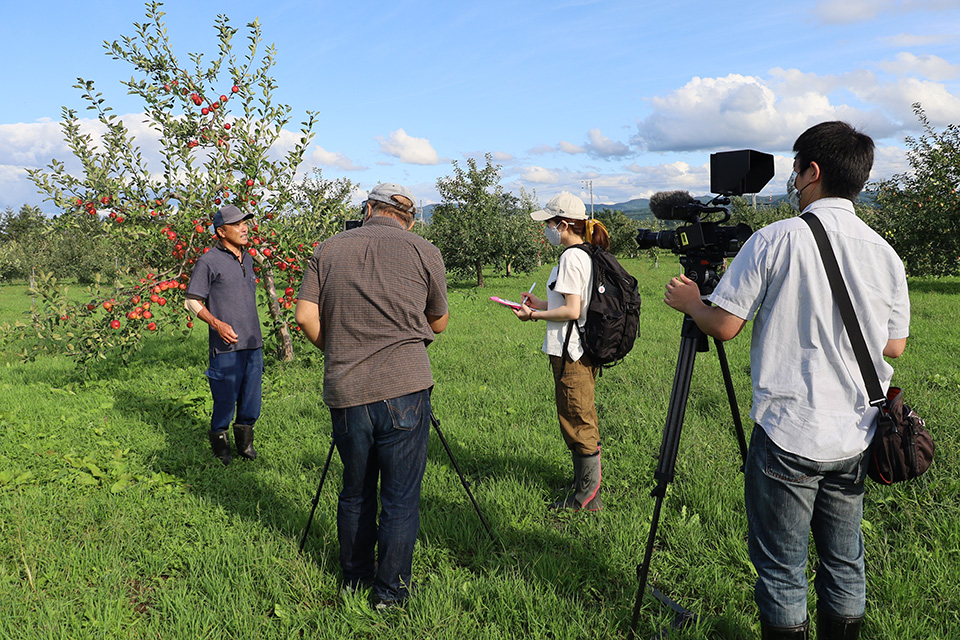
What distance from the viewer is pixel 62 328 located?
6832 millimetres

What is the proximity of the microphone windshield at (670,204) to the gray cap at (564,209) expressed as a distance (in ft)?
3.29

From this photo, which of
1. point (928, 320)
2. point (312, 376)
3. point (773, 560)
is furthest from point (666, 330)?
point (773, 560)

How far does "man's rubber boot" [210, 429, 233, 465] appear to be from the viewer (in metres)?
5.31

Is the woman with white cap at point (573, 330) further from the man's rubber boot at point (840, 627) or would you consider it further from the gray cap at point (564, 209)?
the man's rubber boot at point (840, 627)

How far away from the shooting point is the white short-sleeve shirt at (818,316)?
197 centimetres

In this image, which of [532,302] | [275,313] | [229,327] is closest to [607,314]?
[532,302]

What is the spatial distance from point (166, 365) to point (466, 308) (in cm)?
858

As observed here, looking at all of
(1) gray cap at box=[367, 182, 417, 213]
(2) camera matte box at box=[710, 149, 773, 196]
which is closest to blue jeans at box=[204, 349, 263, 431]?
(1) gray cap at box=[367, 182, 417, 213]

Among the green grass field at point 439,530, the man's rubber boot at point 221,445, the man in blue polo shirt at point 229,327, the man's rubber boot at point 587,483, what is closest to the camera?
the green grass field at point 439,530

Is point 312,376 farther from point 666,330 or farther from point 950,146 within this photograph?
point 950,146

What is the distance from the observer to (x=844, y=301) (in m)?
1.96

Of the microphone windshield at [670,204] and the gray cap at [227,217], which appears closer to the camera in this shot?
the microphone windshield at [670,204]

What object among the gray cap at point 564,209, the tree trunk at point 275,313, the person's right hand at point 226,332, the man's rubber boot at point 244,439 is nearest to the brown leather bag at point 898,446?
the gray cap at point 564,209

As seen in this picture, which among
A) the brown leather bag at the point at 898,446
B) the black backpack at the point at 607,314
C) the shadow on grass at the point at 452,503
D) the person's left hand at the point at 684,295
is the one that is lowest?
the shadow on grass at the point at 452,503
